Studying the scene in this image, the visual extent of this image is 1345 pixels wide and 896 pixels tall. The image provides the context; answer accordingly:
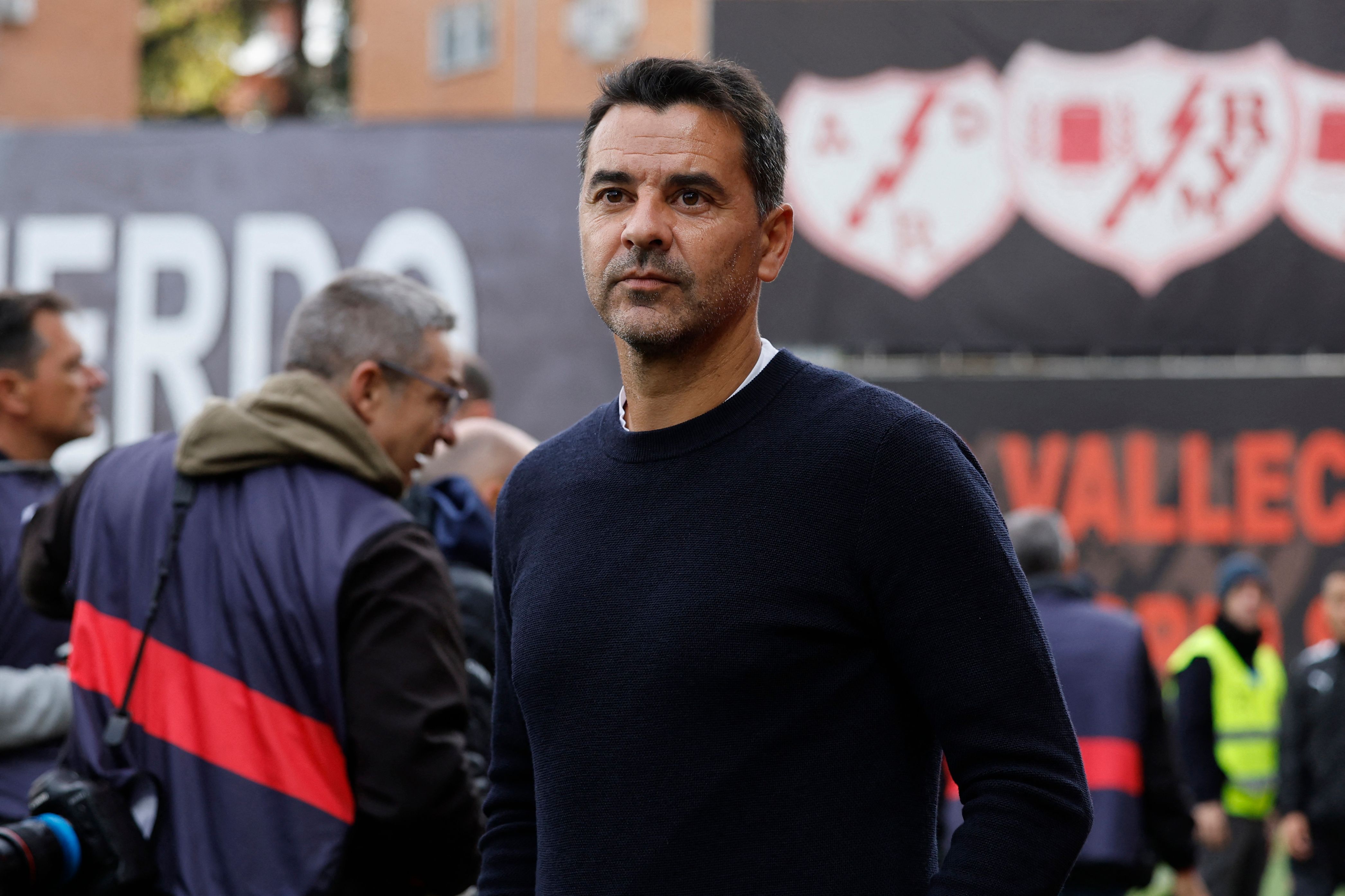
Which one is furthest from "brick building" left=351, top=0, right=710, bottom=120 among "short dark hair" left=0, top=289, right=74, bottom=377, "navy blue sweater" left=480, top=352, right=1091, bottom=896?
"navy blue sweater" left=480, top=352, right=1091, bottom=896

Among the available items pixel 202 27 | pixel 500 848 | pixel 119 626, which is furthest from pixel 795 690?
pixel 202 27

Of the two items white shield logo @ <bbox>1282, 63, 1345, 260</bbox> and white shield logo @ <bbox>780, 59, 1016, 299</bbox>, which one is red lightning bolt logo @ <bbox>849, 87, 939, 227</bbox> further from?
white shield logo @ <bbox>1282, 63, 1345, 260</bbox>

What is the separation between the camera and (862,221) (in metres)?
7.75

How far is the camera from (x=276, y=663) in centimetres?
251

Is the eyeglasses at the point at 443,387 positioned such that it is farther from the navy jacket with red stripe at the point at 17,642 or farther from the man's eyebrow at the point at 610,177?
the man's eyebrow at the point at 610,177

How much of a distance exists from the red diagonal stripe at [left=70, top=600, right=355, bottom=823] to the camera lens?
246 millimetres

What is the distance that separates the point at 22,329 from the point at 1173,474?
19.1 feet

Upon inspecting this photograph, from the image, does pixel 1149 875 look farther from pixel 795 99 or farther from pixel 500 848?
pixel 795 99

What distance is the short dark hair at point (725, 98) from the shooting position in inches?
69.0

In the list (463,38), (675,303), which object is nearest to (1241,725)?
(675,303)

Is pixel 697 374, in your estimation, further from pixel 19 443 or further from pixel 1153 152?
pixel 1153 152

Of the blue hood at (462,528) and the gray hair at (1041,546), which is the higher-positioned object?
the blue hood at (462,528)

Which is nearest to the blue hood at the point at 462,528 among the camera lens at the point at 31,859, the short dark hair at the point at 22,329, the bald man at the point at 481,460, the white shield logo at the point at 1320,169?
the bald man at the point at 481,460

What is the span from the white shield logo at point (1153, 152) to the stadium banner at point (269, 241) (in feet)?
8.30
